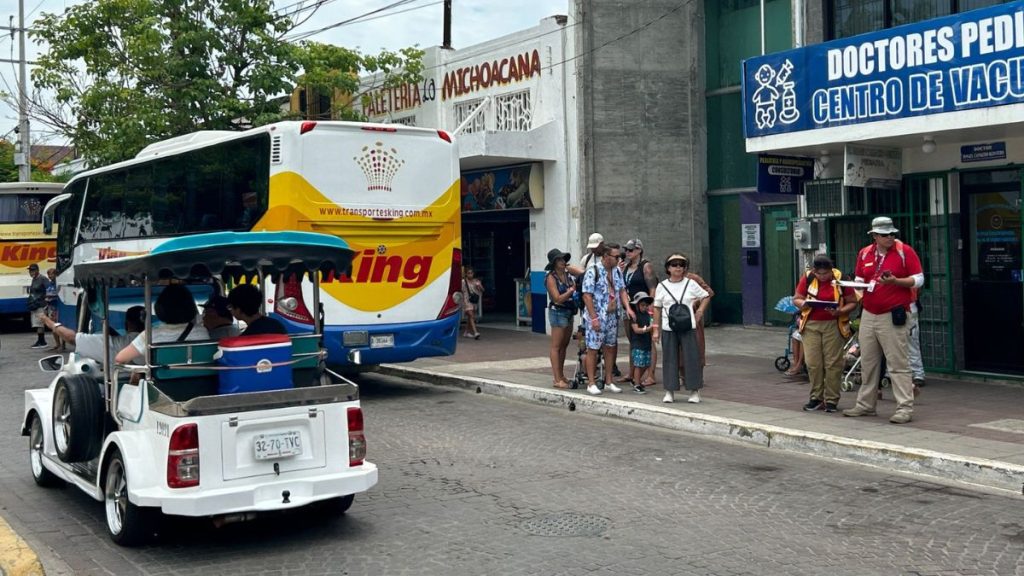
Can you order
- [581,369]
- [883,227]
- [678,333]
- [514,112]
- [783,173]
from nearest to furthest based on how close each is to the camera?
[883,227]
[678,333]
[581,369]
[783,173]
[514,112]

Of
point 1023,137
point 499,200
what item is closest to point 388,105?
point 499,200

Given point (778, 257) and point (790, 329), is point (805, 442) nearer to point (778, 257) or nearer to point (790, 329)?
point (790, 329)

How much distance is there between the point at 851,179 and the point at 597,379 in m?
4.06

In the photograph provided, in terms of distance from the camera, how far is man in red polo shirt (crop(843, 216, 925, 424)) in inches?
402

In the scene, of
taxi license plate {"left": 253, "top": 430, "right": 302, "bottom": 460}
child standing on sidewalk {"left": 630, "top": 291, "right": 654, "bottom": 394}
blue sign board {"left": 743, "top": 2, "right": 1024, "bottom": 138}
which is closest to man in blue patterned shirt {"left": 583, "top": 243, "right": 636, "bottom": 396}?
child standing on sidewalk {"left": 630, "top": 291, "right": 654, "bottom": 394}

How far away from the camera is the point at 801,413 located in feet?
36.5

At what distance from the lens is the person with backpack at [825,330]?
10.9 meters

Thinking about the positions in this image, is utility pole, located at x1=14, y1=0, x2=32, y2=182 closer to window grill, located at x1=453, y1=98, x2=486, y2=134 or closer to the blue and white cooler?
window grill, located at x1=453, y1=98, x2=486, y2=134

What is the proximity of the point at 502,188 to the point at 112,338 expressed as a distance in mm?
15113

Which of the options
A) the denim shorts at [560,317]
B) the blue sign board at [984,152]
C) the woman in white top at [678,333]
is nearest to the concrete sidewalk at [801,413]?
the woman in white top at [678,333]

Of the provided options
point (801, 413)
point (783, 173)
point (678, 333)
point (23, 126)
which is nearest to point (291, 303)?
point (678, 333)

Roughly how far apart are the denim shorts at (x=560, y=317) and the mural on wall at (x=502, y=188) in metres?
8.39

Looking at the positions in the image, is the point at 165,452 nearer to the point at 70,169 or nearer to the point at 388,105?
the point at 388,105

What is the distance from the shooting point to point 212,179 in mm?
14008
